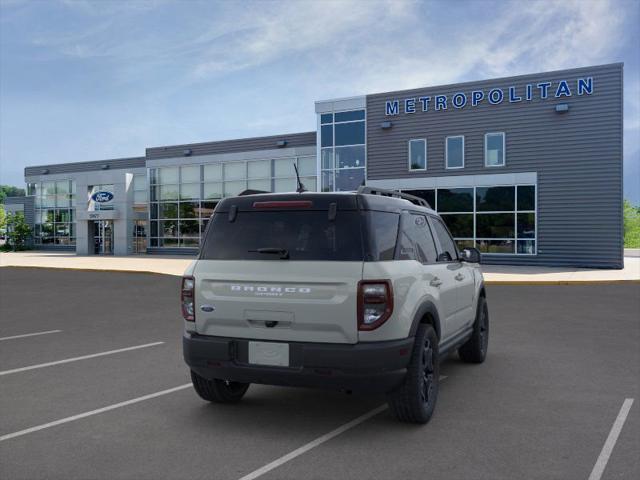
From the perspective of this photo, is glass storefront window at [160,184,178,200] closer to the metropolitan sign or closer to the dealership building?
the dealership building

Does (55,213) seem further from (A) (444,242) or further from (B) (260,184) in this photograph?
A: (A) (444,242)

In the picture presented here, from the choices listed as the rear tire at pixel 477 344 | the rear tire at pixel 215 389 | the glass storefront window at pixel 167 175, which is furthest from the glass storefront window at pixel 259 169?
the rear tire at pixel 215 389

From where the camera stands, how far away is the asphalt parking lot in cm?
389

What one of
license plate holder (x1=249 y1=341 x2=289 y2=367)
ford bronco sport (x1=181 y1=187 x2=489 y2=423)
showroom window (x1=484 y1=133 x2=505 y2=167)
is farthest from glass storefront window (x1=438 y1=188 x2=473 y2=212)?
license plate holder (x1=249 y1=341 x2=289 y2=367)

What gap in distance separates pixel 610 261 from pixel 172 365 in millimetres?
20877

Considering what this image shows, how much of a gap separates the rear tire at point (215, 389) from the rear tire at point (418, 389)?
150 centimetres

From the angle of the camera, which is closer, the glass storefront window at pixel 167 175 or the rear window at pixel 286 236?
the rear window at pixel 286 236

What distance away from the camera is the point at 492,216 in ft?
82.8

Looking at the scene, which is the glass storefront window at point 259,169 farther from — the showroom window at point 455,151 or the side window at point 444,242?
the side window at point 444,242

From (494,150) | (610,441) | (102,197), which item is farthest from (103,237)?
(610,441)

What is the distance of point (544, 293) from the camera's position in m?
14.8

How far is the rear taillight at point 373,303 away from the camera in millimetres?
4270

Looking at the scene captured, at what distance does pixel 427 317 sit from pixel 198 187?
32275 mm

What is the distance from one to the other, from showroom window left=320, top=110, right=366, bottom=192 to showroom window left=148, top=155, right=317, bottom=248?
3.10 meters
